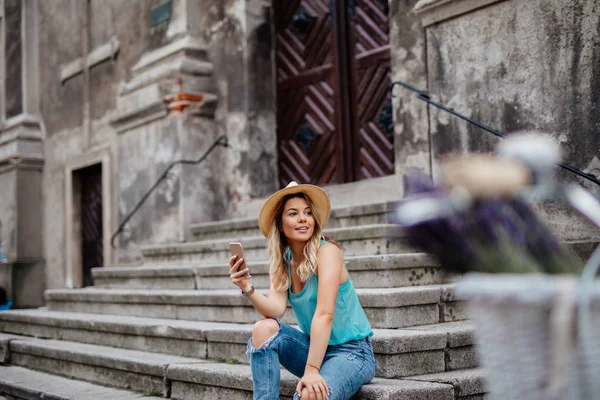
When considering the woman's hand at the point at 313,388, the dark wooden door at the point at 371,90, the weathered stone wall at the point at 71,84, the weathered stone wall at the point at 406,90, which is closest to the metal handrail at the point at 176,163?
the weathered stone wall at the point at 71,84

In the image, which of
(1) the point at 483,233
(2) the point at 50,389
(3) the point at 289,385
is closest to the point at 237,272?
(3) the point at 289,385

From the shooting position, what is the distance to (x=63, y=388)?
5.62m

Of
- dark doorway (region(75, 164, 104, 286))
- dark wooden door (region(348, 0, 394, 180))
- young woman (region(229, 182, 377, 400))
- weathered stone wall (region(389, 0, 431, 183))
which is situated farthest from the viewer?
dark doorway (region(75, 164, 104, 286))

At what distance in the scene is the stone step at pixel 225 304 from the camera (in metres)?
4.39

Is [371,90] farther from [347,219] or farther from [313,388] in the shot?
[313,388]

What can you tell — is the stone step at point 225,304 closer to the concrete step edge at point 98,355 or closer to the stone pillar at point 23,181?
the concrete step edge at point 98,355

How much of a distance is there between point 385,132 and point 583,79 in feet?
8.72

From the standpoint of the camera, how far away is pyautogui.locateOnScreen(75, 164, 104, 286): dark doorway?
11617 mm

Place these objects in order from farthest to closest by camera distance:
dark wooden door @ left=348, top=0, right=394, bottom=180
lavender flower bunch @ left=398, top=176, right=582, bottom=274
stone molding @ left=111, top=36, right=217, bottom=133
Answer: stone molding @ left=111, top=36, right=217, bottom=133 → dark wooden door @ left=348, top=0, right=394, bottom=180 → lavender flower bunch @ left=398, top=176, right=582, bottom=274

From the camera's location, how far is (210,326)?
5.24 m

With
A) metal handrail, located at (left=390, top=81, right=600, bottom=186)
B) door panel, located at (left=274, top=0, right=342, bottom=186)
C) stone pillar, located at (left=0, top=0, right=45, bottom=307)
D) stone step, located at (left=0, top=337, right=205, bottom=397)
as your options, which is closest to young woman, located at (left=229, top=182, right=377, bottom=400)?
stone step, located at (left=0, top=337, right=205, bottom=397)

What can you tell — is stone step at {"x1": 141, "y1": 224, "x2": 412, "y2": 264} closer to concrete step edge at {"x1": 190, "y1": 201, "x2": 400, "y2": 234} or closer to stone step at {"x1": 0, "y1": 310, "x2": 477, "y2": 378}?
concrete step edge at {"x1": 190, "y1": 201, "x2": 400, "y2": 234}

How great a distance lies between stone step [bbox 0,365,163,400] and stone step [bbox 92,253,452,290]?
1.17 m

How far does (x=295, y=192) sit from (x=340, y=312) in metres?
0.59
